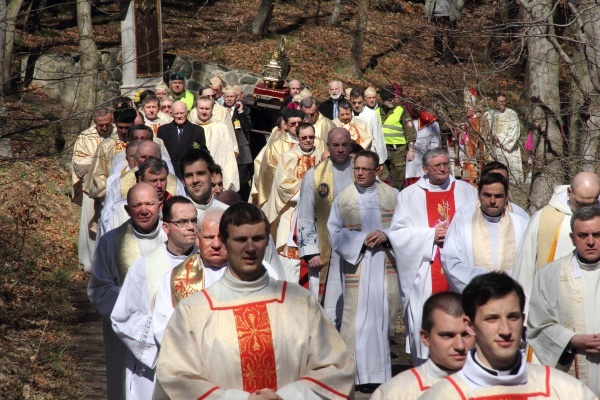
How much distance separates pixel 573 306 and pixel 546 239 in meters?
1.04

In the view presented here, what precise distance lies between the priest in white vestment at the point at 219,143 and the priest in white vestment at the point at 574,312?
7.52 meters

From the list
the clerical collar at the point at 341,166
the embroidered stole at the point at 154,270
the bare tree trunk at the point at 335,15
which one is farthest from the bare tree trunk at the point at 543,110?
the bare tree trunk at the point at 335,15

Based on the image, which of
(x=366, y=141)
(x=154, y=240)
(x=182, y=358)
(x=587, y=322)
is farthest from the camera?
(x=366, y=141)

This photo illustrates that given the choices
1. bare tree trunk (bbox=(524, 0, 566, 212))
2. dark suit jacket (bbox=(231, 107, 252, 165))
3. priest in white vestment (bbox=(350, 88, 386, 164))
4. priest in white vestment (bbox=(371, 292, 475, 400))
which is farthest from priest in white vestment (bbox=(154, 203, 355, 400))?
priest in white vestment (bbox=(350, 88, 386, 164))

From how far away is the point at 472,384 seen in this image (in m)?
4.04

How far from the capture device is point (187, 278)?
6184 millimetres

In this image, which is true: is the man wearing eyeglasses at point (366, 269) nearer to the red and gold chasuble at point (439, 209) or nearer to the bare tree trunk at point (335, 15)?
the red and gold chasuble at point (439, 209)

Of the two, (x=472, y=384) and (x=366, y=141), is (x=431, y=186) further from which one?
(x=366, y=141)

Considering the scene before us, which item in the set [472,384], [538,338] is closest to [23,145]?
[538,338]

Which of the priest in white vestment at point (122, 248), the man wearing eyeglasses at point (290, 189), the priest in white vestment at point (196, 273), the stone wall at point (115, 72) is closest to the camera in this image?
the priest in white vestment at point (196, 273)

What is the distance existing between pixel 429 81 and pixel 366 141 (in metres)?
5.74

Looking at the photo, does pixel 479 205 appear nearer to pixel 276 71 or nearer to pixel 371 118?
pixel 371 118

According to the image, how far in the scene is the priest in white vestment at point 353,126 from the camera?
51.3ft

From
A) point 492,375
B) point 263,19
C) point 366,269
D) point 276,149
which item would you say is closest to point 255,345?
point 492,375
